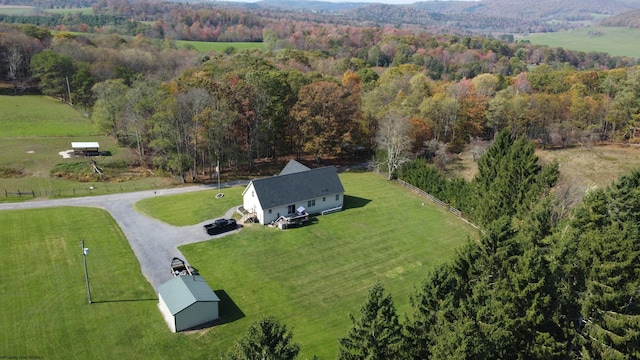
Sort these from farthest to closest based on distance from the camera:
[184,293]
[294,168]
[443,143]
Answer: [443,143]
[294,168]
[184,293]

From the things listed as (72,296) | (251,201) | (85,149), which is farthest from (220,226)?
(85,149)

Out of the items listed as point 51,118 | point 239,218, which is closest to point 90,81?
point 51,118

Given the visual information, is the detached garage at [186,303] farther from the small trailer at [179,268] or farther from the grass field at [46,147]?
the grass field at [46,147]

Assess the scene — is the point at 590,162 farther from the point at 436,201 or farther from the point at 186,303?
the point at 186,303

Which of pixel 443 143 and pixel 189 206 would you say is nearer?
pixel 189 206

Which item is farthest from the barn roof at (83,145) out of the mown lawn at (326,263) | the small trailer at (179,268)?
the small trailer at (179,268)

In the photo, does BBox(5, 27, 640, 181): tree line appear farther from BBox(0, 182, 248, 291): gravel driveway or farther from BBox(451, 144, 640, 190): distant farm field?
BBox(0, 182, 248, 291): gravel driveway

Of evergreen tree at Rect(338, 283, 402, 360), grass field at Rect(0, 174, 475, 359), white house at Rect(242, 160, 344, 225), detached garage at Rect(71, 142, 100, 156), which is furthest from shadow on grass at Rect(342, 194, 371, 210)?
detached garage at Rect(71, 142, 100, 156)
